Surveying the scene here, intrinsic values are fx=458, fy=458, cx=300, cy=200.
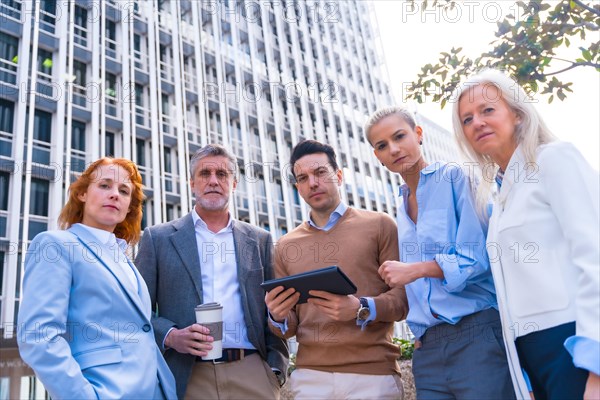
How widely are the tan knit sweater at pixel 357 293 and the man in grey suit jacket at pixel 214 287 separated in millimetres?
327

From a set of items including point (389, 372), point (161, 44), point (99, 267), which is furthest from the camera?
point (161, 44)

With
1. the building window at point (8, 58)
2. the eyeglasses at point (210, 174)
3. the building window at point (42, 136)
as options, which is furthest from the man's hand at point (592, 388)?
the building window at point (8, 58)

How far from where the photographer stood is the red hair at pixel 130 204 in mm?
3168

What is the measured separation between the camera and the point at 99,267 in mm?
2699

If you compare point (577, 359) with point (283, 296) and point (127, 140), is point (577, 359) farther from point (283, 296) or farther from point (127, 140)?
point (127, 140)

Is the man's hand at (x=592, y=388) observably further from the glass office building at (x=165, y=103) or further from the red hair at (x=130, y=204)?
the glass office building at (x=165, y=103)

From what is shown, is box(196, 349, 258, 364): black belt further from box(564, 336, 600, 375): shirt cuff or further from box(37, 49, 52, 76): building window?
box(37, 49, 52, 76): building window

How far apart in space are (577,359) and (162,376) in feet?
7.17

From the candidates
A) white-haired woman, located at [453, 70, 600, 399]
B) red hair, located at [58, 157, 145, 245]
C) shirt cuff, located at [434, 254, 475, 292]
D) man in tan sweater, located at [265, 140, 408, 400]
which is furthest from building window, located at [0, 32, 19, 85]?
shirt cuff, located at [434, 254, 475, 292]

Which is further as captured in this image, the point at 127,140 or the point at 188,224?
the point at 127,140

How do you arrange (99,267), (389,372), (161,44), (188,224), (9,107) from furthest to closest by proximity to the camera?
(161,44) → (9,107) → (188,224) → (389,372) → (99,267)

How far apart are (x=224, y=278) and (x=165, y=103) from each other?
18.3m

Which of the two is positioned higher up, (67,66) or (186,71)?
(186,71)

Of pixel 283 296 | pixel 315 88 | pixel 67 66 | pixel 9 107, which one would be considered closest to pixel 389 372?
pixel 283 296
